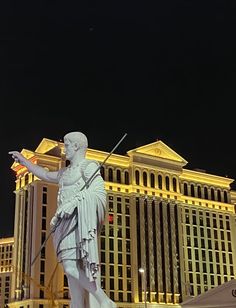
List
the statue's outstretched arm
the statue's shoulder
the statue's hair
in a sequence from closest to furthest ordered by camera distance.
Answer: the statue's shoulder → the statue's hair → the statue's outstretched arm

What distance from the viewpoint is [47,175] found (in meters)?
6.73

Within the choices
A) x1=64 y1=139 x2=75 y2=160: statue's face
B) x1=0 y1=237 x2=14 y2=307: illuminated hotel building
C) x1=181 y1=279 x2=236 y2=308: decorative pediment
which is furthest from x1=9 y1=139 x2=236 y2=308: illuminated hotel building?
x1=64 y1=139 x2=75 y2=160: statue's face

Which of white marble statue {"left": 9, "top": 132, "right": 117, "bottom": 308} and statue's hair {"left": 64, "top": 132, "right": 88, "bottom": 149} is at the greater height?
statue's hair {"left": 64, "top": 132, "right": 88, "bottom": 149}

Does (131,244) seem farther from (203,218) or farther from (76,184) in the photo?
(76,184)

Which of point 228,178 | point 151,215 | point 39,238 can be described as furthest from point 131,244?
point 228,178

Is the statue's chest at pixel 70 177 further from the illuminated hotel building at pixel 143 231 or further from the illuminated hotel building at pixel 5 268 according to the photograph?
the illuminated hotel building at pixel 5 268

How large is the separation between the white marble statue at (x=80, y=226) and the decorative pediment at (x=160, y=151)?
213 ft

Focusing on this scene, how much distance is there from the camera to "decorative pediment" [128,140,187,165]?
72.3 metres

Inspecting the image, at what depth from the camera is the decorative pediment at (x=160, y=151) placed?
237ft

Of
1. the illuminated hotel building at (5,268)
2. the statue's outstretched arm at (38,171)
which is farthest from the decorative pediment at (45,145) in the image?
the statue's outstretched arm at (38,171)

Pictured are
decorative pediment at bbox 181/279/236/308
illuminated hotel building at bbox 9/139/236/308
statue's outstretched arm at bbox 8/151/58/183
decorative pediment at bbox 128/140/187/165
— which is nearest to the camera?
statue's outstretched arm at bbox 8/151/58/183

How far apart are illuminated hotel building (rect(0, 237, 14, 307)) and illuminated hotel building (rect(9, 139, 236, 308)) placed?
35.0 m

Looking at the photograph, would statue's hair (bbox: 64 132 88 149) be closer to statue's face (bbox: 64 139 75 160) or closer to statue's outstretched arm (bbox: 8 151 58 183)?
statue's face (bbox: 64 139 75 160)

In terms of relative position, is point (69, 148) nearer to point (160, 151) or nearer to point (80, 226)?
point (80, 226)
